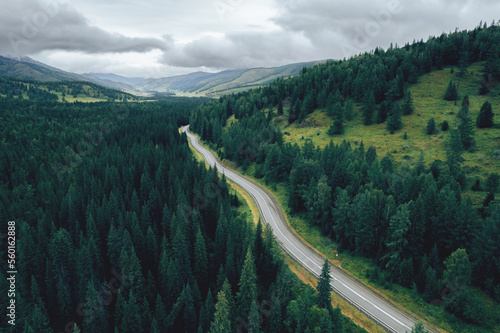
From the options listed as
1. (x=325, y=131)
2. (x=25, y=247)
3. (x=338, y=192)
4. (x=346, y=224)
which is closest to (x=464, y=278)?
(x=346, y=224)

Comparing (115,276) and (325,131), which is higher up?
(325,131)

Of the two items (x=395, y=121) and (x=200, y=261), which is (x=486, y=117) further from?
(x=200, y=261)

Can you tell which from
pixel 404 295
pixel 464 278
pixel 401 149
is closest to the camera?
pixel 464 278

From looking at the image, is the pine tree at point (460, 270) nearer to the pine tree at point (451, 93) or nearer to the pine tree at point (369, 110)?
the pine tree at point (369, 110)

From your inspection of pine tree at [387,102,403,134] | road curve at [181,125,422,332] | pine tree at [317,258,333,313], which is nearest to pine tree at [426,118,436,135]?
pine tree at [387,102,403,134]

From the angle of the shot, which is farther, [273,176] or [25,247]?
[273,176]

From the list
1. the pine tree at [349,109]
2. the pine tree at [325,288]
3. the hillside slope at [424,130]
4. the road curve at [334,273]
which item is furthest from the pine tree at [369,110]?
the pine tree at [325,288]

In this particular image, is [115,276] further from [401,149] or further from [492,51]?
[492,51]

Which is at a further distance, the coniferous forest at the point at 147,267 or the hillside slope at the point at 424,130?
the hillside slope at the point at 424,130
